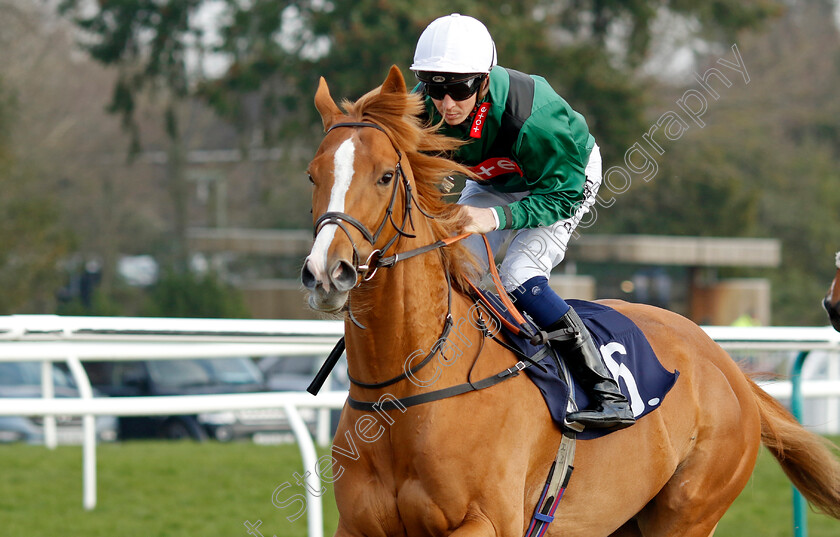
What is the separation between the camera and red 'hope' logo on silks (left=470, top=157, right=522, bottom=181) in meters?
3.42

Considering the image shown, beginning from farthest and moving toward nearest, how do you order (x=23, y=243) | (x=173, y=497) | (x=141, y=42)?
1. (x=141, y=42)
2. (x=23, y=243)
3. (x=173, y=497)

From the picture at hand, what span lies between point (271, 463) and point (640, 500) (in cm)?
383

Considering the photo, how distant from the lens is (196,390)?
1041cm

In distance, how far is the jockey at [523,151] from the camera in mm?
3090

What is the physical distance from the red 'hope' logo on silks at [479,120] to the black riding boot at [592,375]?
66 cm

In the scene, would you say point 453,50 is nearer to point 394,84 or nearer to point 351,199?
point 394,84

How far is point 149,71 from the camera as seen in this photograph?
1738cm

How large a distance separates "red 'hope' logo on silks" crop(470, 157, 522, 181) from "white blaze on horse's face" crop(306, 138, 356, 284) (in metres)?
0.83

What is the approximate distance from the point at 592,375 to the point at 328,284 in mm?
1192

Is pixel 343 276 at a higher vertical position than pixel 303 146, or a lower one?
higher

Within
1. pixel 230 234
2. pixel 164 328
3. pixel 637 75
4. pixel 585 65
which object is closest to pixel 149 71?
pixel 230 234

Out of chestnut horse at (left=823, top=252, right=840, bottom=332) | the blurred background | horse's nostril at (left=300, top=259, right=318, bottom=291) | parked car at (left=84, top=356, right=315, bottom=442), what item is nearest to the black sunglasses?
horse's nostril at (left=300, top=259, right=318, bottom=291)

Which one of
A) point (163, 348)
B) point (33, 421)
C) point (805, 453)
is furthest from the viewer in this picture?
point (33, 421)

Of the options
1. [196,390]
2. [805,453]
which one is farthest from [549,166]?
[196,390]
